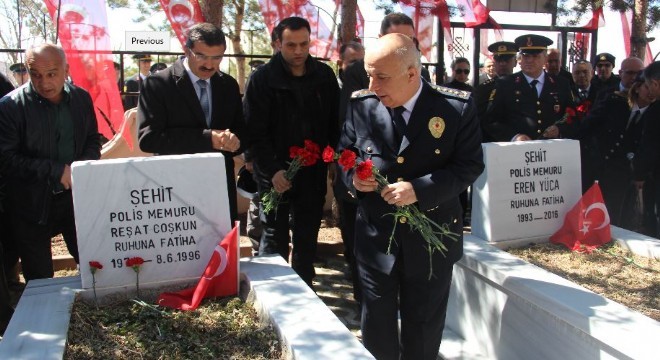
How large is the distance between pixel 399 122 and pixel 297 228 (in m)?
1.62

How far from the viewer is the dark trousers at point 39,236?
371 centimetres

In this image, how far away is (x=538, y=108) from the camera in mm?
5094

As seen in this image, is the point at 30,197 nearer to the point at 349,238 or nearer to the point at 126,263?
the point at 126,263

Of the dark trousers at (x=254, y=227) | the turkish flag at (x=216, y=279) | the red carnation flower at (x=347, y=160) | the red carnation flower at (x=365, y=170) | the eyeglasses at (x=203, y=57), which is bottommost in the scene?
the dark trousers at (x=254, y=227)

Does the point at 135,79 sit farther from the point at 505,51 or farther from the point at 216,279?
the point at 216,279

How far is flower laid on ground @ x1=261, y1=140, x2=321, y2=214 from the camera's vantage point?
3676 millimetres

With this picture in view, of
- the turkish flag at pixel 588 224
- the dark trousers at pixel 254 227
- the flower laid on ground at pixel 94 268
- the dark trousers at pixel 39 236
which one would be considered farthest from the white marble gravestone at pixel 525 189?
the dark trousers at pixel 39 236

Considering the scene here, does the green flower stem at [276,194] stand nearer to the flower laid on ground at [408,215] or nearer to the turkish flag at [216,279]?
the turkish flag at [216,279]

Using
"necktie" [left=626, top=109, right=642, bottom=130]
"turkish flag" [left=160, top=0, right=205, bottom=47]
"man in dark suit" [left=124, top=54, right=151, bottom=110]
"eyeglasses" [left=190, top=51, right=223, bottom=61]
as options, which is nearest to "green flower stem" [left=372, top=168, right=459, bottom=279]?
"eyeglasses" [left=190, top=51, right=223, bottom=61]

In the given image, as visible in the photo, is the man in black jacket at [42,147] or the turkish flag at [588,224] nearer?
the man in black jacket at [42,147]

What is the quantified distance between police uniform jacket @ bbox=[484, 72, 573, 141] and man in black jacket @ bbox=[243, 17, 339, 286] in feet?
5.59

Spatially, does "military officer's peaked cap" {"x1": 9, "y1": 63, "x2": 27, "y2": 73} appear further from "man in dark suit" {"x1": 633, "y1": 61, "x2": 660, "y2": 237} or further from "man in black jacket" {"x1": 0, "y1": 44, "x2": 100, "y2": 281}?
"man in dark suit" {"x1": 633, "y1": 61, "x2": 660, "y2": 237}

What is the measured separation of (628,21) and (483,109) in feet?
22.3

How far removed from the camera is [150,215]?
299 centimetres
